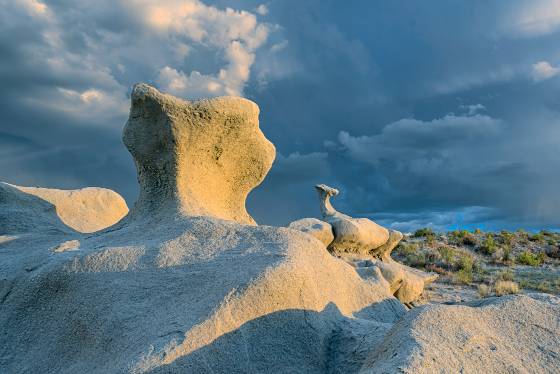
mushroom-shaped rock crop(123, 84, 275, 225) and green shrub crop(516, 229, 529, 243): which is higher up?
green shrub crop(516, 229, 529, 243)

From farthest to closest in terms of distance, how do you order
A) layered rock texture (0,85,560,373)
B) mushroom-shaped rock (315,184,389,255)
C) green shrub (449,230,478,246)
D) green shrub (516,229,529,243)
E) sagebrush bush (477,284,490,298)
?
green shrub (516,229,529,243), green shrub (449,230,478,246), sagebrush bush (477,284,490,298), mushroom-shaped rock (315,184,389,255), layered rock texture (0,85,560,373)

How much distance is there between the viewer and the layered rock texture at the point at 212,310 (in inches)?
114

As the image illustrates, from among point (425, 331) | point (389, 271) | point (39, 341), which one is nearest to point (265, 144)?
point (389, 271)

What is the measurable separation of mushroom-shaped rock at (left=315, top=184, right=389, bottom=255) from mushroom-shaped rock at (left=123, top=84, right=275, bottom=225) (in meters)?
2.66

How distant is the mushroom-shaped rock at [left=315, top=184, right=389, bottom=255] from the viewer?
342 inches

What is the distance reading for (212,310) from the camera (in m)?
3.23

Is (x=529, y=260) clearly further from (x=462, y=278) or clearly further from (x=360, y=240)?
(x=360, y=240)

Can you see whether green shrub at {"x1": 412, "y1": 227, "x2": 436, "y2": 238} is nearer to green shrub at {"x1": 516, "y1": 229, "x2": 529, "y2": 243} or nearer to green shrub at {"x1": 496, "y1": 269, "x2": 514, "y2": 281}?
green shrub at {"x1": 516, "y1": 229, "x2": 529, "y2": 243}

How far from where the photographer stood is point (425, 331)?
2.75 meters

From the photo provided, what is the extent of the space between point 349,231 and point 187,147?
3.76 metres

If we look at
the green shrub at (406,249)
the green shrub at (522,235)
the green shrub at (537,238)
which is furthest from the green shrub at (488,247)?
the green shrub at (537,238)

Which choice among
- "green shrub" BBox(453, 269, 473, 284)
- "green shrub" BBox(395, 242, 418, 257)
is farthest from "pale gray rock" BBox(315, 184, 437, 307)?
"green shrub" BBox(395, 242, 418, 257)

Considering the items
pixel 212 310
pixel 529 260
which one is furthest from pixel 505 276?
pixel 212 310

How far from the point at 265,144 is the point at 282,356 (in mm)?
3921
